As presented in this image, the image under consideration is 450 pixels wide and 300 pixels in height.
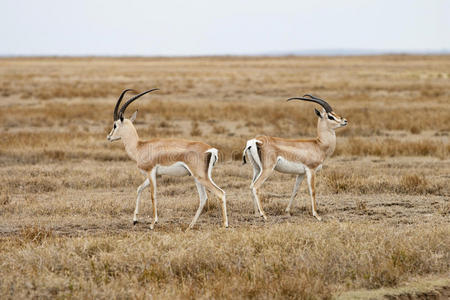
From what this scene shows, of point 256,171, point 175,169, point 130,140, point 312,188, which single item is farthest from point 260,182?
point 130,140

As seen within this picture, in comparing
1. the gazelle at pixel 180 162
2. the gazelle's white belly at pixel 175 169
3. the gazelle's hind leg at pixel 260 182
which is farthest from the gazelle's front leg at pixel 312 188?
the gazelle's white belly at pixel 175 169

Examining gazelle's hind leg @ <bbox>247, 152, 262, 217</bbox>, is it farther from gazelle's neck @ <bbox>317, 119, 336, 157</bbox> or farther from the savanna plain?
gazelle's neck @ <bbox>317, 119, 336, 157</bbox>

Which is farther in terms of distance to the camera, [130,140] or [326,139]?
[326,139]

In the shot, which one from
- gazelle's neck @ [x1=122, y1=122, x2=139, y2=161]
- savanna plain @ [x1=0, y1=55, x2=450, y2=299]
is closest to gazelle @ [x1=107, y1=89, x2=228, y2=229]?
gazelle's neck @ [x1=122, y1=122, x2=139, y2=161]

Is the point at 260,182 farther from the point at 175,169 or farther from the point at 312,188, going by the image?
the point at 175,169

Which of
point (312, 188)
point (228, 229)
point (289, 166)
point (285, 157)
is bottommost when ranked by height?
point (228, 229)

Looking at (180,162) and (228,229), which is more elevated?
(180,162)

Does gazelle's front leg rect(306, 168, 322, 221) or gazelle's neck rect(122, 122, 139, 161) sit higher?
gazelle's neck rect(122, 122, 139, 161)

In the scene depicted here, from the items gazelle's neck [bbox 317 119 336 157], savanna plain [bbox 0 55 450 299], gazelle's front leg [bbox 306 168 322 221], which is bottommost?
savanna plain [bbox 0 55 450 299]

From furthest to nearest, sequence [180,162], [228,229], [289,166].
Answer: [289,166], [180,162], [228,229]

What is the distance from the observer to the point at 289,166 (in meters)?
9.66

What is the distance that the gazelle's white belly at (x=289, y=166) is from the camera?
31.6 ft

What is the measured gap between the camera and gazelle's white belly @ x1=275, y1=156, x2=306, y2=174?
9619mm

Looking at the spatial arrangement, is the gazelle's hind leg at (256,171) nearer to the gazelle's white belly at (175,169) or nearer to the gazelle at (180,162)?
the gazelle at (180,162)
